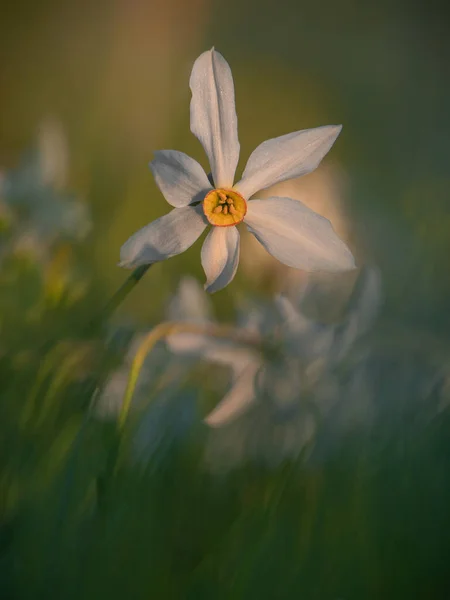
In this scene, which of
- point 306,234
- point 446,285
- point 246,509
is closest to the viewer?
point 306,234

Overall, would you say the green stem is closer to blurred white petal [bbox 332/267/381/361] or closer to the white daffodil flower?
the white daffodil flower

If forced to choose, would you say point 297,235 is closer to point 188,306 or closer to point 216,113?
point 216,113

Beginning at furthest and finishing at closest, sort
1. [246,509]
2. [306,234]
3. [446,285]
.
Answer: [446,285] → [246,509] → [306,234]

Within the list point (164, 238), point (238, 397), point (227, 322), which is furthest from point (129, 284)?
point (227, 322)

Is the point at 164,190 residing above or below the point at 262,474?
above

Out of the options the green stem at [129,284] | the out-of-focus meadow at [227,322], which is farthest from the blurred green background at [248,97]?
the green stem at [129,284]

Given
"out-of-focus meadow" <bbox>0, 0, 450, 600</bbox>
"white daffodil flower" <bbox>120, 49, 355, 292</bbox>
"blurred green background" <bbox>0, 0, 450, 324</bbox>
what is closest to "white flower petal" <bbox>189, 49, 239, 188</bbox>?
"white daffodil flower" <bbox>120, 49, 355, 292</bbox>

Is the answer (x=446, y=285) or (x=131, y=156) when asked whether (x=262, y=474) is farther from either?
(x=131, y=156)

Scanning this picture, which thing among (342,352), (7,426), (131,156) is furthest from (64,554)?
(131,156)

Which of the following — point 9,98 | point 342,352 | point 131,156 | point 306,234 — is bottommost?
point 342,352
